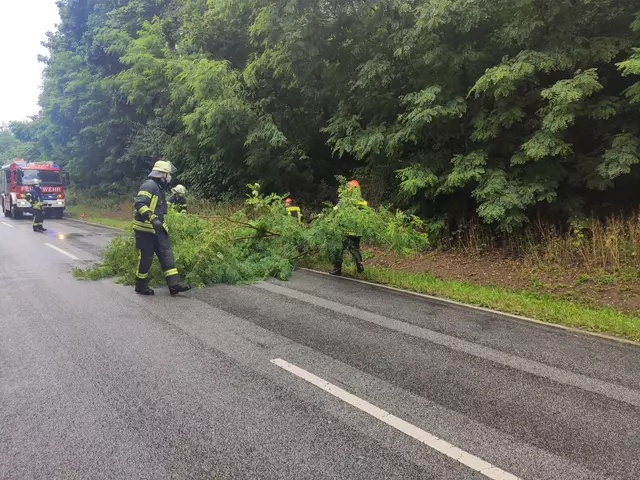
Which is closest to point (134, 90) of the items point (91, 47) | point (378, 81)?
point (91, 47)

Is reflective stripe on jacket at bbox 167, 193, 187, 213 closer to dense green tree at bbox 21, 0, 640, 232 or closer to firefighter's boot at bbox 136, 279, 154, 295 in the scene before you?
firefighter's boot at bbox 136, 279, 154, 295

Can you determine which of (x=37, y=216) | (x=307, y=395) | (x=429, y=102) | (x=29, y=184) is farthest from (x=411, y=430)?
(x=29, y=184)

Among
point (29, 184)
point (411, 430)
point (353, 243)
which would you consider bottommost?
point (411, 430)

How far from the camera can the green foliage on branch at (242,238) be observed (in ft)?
28.6

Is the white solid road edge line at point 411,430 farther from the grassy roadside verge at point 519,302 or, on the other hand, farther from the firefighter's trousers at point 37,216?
the firefighter's trousers at point 37,216

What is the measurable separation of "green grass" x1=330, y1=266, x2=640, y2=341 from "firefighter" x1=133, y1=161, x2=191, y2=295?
12.1 feet

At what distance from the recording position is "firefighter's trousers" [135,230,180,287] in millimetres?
7824

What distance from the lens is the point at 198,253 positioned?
28.1ft

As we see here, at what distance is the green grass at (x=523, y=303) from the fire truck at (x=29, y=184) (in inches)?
918

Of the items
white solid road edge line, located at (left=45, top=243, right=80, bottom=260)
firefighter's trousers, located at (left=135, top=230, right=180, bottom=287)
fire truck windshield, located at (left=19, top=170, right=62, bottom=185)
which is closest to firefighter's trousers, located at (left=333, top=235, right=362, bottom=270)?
firefighter's trousers, located at (left=135, top=230, right=180, bottom=287)

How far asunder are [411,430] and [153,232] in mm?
5714

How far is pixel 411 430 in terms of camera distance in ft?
11.5

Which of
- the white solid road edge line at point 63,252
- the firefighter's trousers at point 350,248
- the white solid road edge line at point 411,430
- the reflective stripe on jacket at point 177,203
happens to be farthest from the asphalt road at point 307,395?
the white solid road edge line at point 63,252

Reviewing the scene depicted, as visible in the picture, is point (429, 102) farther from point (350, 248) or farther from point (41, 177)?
point (41, 177)
